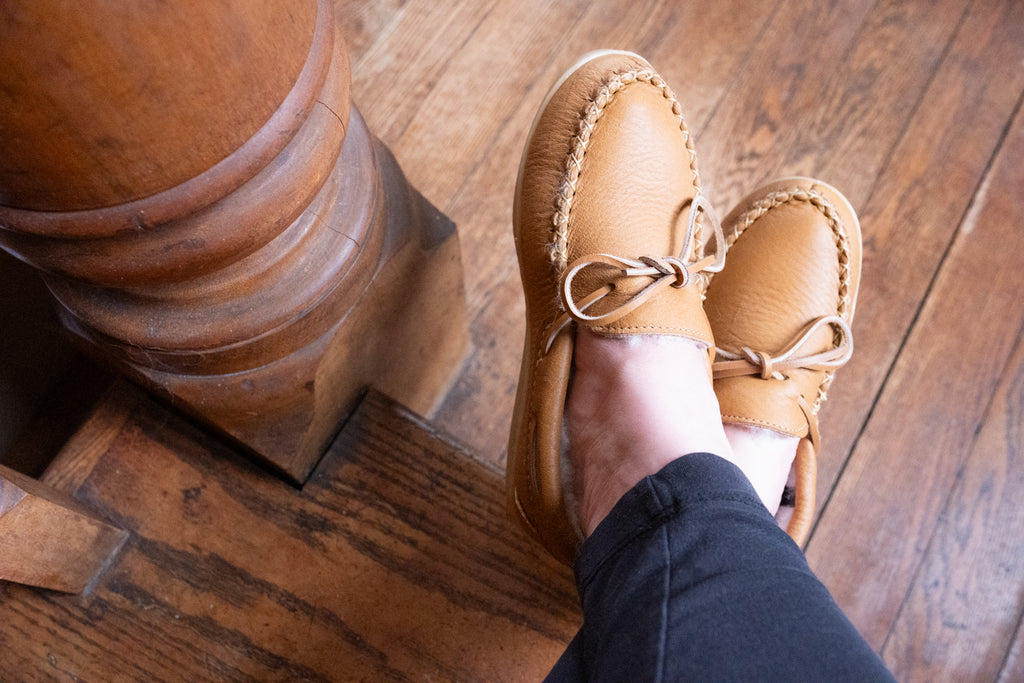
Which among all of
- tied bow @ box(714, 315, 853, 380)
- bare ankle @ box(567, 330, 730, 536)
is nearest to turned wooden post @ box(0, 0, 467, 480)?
bare ankle @ box(567, 330, 730, 536)

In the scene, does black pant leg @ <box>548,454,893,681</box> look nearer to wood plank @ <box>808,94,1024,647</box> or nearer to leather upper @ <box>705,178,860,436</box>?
leather upper @ <box>705,178,860,436</box>

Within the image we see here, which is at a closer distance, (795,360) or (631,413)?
(631,413)

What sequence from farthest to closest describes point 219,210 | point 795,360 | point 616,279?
1. point 795,360
2. point 616,279
3. point 219,210

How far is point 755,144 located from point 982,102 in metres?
0.35

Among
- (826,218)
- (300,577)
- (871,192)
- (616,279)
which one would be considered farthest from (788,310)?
(300,577)

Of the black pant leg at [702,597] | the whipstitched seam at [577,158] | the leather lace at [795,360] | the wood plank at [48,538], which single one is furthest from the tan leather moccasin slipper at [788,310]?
the wood plank at [48,538]

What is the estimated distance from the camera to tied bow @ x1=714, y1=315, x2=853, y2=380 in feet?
2.46

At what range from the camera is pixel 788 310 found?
2.59 feet

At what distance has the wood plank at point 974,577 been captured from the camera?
2.92 ft

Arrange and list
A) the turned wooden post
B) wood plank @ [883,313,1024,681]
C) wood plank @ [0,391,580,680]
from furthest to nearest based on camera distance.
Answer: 1. wood plank @ [883,313,1024,681]
2. wood plank @ [0,391,580,680]
3. the turned wooden post

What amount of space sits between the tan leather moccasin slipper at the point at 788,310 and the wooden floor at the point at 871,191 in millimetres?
179

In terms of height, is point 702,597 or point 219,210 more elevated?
point 219,210

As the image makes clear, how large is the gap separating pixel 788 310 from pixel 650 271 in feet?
0.71

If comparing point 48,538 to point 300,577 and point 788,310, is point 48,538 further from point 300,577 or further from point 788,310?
point 788,310
